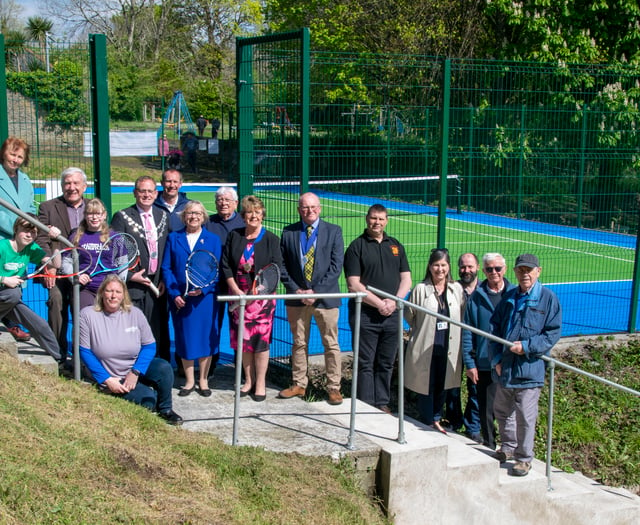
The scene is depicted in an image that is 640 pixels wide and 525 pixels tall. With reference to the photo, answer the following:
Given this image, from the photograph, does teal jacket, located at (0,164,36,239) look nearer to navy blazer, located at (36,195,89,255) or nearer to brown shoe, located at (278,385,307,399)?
navy blazer, located at (36,195,89,255)

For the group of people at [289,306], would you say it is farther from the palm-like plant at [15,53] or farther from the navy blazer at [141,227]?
the palm-like plant at [15,53]

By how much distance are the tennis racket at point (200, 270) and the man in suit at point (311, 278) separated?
679 mm

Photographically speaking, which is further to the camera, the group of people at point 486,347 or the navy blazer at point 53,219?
the navy blazer at point 53,219

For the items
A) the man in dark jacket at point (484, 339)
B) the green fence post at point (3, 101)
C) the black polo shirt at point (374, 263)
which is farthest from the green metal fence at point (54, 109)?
the man in dark jacket at point (484, 339)

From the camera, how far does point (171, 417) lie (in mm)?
6316

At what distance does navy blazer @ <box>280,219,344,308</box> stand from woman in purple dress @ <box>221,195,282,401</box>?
6.9 inches

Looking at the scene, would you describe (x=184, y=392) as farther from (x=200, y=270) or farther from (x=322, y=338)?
(x=322, y=338)

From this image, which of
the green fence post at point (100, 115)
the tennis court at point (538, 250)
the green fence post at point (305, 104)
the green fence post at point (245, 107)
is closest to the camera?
the green fence post at point (305, 104)

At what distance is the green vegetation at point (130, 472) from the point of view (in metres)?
4.30

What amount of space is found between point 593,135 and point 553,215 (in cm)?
128

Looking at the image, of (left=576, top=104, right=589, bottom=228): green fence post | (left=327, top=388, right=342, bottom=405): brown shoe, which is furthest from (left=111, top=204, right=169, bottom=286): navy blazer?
(left=576, top=104, right=589, bottom=228): green fence post

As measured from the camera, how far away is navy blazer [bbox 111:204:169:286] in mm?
7242

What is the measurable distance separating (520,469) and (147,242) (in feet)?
12.9

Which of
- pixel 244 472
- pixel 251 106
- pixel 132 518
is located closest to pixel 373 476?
pixel 244 472
